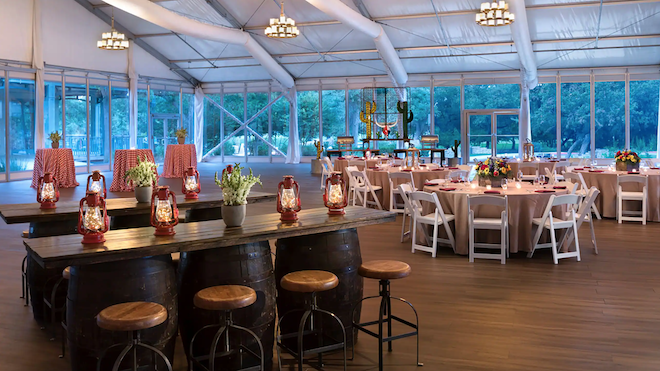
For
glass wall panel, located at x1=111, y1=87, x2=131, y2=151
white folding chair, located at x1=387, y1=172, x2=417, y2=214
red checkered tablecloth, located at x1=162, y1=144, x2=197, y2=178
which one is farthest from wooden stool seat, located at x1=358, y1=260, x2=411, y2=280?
glass wall panel, located at x1=111, y1=87, x2=131, y2=151

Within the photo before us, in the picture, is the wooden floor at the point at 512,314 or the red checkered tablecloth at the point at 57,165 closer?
the wooden floor at the point at 512,314

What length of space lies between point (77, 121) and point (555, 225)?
1547cm

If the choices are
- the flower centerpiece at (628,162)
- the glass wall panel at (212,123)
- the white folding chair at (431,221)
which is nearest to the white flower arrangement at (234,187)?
the white folding chair at (431,221)

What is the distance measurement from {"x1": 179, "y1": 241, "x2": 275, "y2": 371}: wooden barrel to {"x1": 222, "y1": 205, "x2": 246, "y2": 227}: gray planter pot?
0.78ft

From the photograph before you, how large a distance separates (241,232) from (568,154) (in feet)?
58.3

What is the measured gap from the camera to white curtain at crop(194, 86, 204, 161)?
77.0 feet

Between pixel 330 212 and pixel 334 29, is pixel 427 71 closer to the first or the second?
pixel 334 29

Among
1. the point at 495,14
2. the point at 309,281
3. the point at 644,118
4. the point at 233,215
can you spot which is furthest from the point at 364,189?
the point at 644,118

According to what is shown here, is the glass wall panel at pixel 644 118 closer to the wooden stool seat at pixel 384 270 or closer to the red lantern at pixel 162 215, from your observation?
the wooden stool seat at pixel 384 270

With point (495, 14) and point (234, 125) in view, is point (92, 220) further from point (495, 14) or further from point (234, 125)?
point (234, 125)

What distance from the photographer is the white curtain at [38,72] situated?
15953mm

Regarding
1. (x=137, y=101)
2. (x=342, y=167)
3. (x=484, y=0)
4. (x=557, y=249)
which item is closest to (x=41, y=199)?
(x=557, y=249)

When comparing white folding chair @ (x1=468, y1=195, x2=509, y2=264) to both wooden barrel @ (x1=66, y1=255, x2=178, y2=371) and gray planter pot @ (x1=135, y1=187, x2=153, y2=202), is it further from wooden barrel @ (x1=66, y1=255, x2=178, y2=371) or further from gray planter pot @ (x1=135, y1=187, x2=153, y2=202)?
wooden barrel @ (x1=66, y1=255, x2=178, y2=371)

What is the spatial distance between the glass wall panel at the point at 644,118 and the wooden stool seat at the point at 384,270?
17246 millimetres
